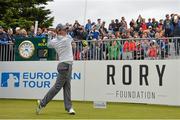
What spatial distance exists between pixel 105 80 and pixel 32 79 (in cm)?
305

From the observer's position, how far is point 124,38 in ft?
66.2

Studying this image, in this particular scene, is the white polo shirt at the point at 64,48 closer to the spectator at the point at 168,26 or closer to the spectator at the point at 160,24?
the spectator at the point at 168,26

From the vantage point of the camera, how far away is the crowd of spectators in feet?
62.0

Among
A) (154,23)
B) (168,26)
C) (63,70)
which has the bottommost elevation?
(63,70)

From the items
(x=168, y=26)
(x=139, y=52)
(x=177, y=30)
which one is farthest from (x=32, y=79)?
(x=177, y=30)

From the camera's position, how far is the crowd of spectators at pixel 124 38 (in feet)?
62.0

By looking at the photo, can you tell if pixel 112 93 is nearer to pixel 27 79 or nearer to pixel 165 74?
pixel 165 74

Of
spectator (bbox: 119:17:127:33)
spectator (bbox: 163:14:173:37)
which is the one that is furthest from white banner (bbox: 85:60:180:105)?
spectator (bbox: 119:17:127:33)

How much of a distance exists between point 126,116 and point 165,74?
5.38m

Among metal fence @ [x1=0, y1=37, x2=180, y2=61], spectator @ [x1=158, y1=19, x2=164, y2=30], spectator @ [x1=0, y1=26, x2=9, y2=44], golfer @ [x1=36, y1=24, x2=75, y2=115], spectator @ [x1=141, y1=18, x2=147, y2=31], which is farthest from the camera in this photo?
spectator @ [x1=141, y1=18, x2=147, y2=31]

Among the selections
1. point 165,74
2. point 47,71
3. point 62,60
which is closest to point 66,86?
point 62,60

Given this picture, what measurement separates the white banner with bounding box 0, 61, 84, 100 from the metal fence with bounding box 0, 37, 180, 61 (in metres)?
0.58

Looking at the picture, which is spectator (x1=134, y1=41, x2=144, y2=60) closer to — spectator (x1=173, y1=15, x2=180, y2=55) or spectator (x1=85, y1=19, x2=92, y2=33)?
spectator (x1=173, y1=15, x2=180, y2=55)

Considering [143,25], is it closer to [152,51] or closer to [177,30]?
[177,30]
